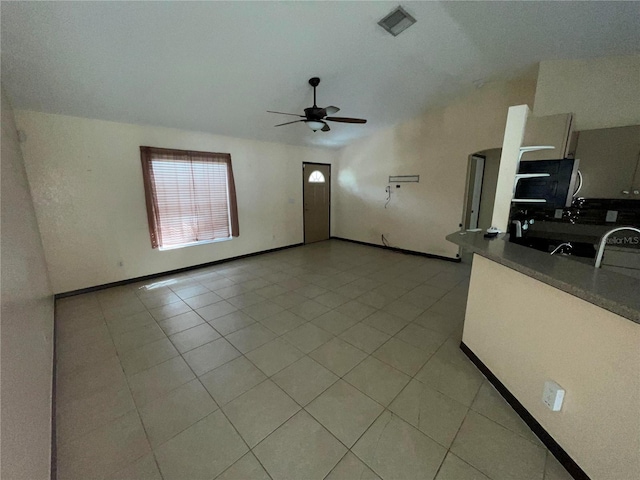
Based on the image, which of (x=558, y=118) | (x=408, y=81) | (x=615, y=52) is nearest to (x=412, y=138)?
(x=408, y=81)

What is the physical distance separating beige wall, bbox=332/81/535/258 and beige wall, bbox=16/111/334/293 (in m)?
3.01

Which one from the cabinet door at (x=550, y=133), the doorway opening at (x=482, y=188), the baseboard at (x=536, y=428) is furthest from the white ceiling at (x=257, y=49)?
the baseboard at (x=536, y=428)

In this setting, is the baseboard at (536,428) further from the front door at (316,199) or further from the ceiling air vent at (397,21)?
the front door at (316,199)

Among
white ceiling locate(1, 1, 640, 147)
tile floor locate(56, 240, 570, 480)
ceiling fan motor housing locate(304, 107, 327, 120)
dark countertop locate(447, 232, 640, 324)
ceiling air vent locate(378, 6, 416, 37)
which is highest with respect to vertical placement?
ceiling air vent locate(378, 6, 416, 37)

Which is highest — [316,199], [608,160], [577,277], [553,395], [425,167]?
[425,167]

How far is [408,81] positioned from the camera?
3480mm

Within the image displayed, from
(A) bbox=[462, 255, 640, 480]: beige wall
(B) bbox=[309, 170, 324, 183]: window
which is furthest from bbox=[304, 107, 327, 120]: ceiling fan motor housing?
(B) bbox=[309, 170, 324, 183]: window

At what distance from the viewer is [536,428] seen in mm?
1431

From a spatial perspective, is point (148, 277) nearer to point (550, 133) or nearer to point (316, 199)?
point (316, 199)

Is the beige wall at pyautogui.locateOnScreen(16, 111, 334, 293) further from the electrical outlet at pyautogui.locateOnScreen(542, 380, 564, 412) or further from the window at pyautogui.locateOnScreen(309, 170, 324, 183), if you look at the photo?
the electrical outlet at pyautogui.locateOnScreen(542, 380, 564, 412)

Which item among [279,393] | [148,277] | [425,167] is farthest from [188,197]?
[425,167]

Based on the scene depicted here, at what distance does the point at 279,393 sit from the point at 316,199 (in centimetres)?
509

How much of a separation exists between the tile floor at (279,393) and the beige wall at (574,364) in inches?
8.3

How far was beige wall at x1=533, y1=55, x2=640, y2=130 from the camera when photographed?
2.57m
